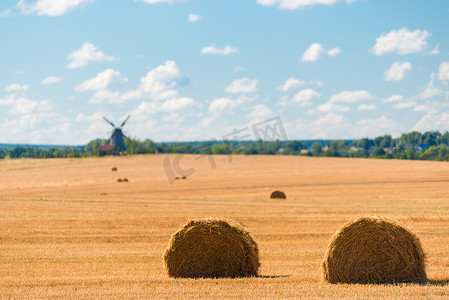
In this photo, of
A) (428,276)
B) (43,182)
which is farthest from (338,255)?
(43,182)

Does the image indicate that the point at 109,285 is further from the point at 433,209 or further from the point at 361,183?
the point at 361,183

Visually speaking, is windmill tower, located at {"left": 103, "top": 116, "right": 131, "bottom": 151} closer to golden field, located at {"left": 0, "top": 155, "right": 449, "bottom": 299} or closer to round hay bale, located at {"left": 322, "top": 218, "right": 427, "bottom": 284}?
golden field, located at {"left": 0, "top": 155, "right": 449, "bottom": 299}

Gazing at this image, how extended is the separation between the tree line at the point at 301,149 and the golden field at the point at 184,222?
4541 centimetres

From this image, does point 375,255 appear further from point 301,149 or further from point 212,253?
point 301,149

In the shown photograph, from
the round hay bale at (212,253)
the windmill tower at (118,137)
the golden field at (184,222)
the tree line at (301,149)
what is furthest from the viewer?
the windmill tower at (118,137)

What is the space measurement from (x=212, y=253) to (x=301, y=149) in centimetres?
10691

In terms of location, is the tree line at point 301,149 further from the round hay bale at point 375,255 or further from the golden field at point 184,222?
the round hay bale at point 375,255

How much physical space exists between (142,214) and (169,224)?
11.3ft

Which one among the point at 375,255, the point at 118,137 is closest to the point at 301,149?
the point at 118,137

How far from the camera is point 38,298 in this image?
936 cm

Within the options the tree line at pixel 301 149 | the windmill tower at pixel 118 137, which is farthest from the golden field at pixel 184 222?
the windmill tower at pixel 118 137

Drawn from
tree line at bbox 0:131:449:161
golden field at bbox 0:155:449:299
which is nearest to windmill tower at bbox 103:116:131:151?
tree line at bbox 0:131:449:161

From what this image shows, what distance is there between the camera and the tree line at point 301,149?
9406 centimetres

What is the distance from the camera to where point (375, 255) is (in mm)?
10578
